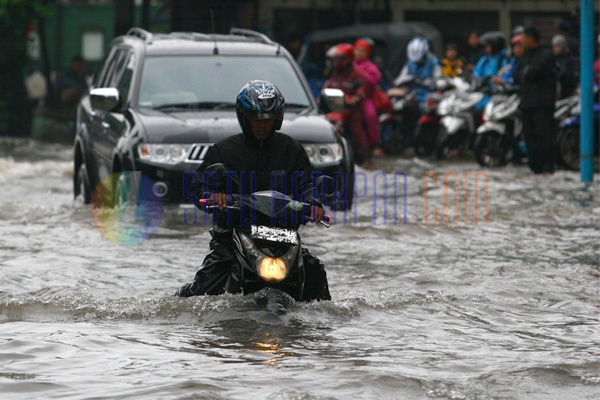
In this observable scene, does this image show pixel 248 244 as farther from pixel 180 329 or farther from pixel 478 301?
pixel 478 301

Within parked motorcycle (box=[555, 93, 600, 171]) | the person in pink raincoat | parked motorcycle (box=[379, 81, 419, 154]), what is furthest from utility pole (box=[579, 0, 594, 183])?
parked motorcycle (box=[379, 81, 419, 154])

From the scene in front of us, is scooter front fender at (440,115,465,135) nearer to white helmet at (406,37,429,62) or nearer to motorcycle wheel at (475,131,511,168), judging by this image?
motorcycle wheel at (475,131,511,168)

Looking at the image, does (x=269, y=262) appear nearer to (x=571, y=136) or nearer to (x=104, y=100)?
(x=104, y=100)

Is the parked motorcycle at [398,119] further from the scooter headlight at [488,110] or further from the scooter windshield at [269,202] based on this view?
the scooter windshield at [269,202]

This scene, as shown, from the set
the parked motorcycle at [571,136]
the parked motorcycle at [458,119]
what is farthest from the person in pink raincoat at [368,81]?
the parked motorcycle at [571,136]

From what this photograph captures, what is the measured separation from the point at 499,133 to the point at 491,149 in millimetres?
257

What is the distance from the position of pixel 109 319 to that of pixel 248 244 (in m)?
1.14

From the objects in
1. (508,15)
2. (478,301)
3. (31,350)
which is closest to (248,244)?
(31,350)

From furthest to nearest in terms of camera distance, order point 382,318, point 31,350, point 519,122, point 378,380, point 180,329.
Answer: point 519,122
point 382,318
point 180,329
point 31,350
point 378,380

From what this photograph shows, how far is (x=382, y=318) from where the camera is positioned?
789 centimetres

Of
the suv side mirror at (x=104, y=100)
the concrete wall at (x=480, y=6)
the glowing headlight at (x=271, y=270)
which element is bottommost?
the glowing headlight at (x=271, y=270)

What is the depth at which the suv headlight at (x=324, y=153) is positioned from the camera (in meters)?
11.6

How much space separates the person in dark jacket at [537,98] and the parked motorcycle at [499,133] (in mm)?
1151

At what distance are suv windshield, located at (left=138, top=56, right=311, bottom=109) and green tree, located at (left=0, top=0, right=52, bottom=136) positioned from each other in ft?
41.0
